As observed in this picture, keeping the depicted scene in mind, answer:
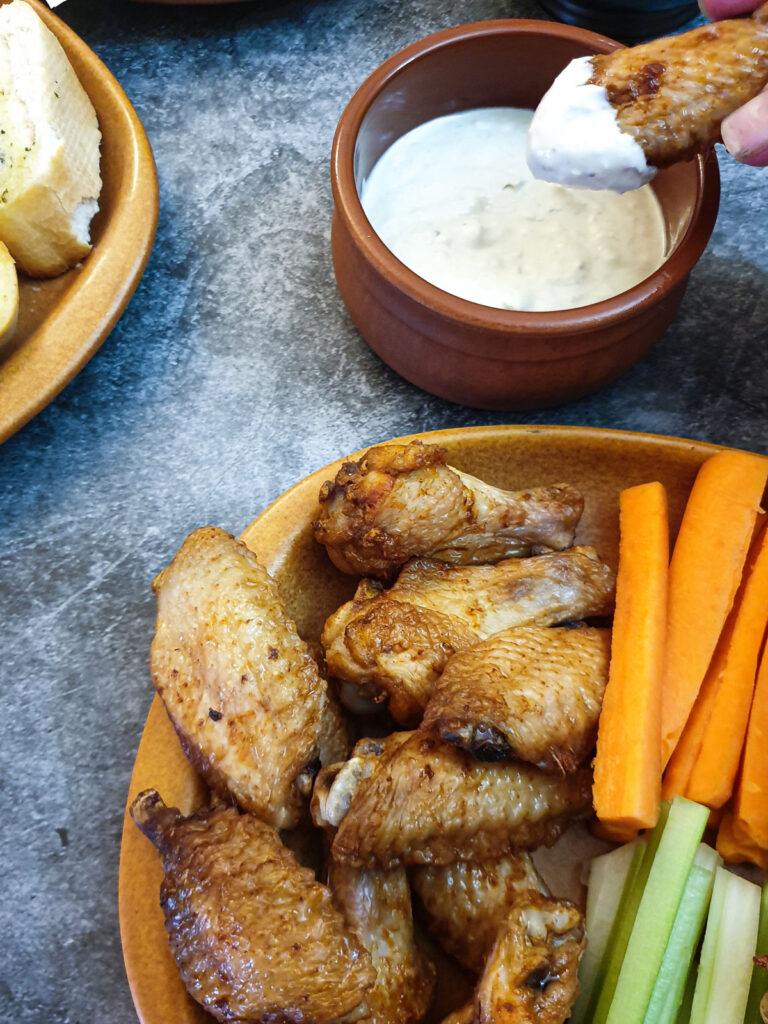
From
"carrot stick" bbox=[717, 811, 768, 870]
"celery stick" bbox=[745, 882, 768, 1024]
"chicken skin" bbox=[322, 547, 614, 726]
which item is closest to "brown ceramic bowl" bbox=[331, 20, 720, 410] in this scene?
"chicken skin" bbox=[322, 547, 614, 726]

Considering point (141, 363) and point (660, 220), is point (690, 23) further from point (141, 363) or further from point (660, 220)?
point (141, 363)

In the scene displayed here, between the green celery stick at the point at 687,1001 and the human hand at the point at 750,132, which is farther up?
the human hand at the point at 750,132

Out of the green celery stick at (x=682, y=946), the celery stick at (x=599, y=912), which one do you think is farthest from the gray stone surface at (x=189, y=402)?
the green celery stick at (x=682, y=946)

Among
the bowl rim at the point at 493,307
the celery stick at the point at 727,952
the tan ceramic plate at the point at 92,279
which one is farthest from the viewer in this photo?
the tan ceramic plate at the point at 92,279

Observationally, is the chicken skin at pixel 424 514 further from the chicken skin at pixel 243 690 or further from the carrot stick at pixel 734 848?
the carrot stick at pixel 734 848

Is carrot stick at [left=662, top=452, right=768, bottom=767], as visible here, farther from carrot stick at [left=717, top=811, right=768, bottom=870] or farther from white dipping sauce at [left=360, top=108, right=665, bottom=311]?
white dipping sauce at [left=360, top=108, right=665, bottom=311]

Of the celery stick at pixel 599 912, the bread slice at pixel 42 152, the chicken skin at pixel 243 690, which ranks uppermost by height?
the bread slice at pixel 42 152

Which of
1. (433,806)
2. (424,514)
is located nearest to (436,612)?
(424,514)
